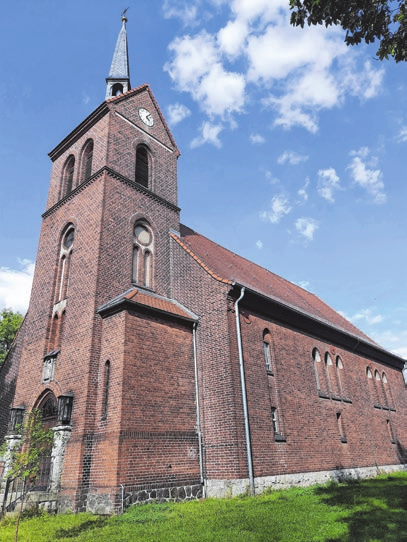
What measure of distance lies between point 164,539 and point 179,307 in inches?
334

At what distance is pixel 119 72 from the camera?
70.8ft

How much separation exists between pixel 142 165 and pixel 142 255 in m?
4.71

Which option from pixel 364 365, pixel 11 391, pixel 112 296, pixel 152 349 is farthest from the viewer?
pixel 364 365

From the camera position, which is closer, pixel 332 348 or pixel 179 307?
pixel 179 307

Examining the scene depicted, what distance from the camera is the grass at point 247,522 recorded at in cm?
731

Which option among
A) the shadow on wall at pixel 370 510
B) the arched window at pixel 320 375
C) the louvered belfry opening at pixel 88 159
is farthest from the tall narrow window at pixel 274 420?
the louvered belfry opening at pixel 88 159

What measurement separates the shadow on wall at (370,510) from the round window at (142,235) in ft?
33.8

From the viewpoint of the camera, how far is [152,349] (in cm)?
1280

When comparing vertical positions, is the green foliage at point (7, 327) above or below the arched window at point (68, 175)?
below

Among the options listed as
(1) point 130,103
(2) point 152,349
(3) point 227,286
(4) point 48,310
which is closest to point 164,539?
(2) point 152,349

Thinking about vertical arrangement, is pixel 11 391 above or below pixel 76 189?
below

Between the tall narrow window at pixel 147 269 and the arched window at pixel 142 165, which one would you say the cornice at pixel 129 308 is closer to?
the tall narrow window at pixel 147 269

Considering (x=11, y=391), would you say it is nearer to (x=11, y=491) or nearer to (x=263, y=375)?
(x=11, y=491)

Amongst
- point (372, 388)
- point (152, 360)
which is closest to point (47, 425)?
point (152, 360)
